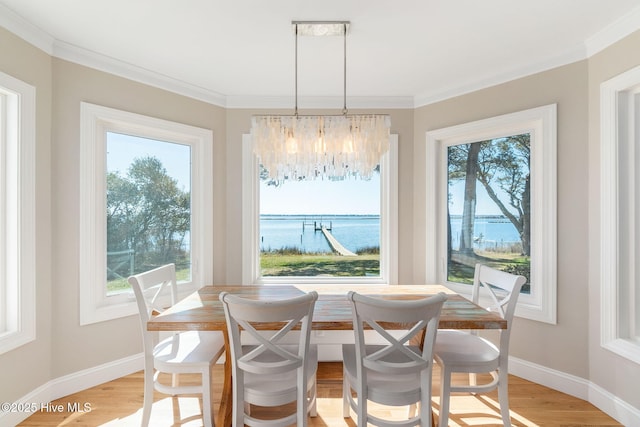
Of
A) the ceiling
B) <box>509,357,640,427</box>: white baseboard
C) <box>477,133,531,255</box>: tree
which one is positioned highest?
the ceiling

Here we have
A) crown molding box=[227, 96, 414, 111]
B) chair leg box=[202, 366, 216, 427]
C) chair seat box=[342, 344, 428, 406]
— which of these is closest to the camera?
chair seat box=[342, 344, 428, 406]

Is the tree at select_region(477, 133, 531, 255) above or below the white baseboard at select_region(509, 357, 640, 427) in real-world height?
above

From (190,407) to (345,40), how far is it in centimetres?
267

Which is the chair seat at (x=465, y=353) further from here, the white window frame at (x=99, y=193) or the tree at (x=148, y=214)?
the tree at (x=148, y=214)

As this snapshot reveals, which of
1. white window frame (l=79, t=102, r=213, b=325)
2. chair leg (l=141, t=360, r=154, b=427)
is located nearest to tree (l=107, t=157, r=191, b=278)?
white window frame (l=79, t=102, r=213, b=325)

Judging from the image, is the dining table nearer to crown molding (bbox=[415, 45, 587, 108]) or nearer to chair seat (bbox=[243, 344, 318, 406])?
chair seat (bbox=[243, 344, 318, 406])

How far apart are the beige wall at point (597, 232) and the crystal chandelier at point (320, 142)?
1.46 metres

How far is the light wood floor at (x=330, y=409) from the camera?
6.54 feet

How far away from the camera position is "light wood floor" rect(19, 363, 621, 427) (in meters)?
1.99

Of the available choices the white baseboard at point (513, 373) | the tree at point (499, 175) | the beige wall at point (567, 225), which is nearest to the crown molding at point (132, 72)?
the white baseboard at point (513, 373)

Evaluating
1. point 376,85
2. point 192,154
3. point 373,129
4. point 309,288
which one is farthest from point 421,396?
point 192,154

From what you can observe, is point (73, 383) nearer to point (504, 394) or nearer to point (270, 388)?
point (270, 388)

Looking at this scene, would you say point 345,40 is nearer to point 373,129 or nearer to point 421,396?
point 373,129

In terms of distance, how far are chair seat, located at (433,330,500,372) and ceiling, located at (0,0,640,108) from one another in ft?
6.35
